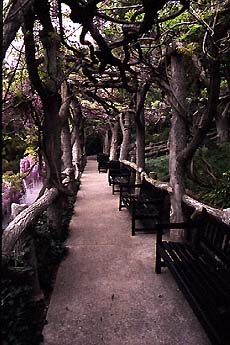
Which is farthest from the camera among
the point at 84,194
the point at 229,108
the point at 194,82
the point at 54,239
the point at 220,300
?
the point at 229,108

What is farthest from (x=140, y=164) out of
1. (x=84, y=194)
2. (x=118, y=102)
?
(x=118, y=102)

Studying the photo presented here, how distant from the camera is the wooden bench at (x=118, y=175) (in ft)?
34.2

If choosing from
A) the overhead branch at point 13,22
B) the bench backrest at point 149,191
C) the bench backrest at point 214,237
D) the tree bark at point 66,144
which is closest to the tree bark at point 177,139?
the bench backrest at point 214,237

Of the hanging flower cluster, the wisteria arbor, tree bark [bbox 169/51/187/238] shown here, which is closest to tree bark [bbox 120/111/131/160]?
the hanging flower cluster

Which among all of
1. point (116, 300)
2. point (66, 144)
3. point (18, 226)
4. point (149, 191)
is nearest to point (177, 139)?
point (116, 300)

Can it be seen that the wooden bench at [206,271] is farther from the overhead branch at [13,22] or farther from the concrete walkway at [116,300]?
the overhead branch at [13,22]

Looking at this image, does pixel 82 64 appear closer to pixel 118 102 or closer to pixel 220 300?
pixel 220 300

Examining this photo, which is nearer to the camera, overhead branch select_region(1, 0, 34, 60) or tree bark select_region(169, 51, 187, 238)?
overhead branch select_region(1, 0, 34, 60)

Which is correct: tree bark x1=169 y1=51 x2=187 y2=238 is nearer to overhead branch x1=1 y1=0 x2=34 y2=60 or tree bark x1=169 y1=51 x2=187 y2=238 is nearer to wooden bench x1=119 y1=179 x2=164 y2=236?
wooden bench x1=119 y1=179 x2=164 y2=236

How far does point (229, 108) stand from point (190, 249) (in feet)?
28.7

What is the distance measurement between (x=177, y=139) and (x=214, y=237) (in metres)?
1.96

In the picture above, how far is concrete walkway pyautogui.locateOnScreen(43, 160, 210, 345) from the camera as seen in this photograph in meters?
2.92

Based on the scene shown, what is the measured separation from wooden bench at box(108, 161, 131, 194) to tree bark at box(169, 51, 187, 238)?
369cm

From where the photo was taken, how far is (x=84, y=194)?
1060 centimetres
